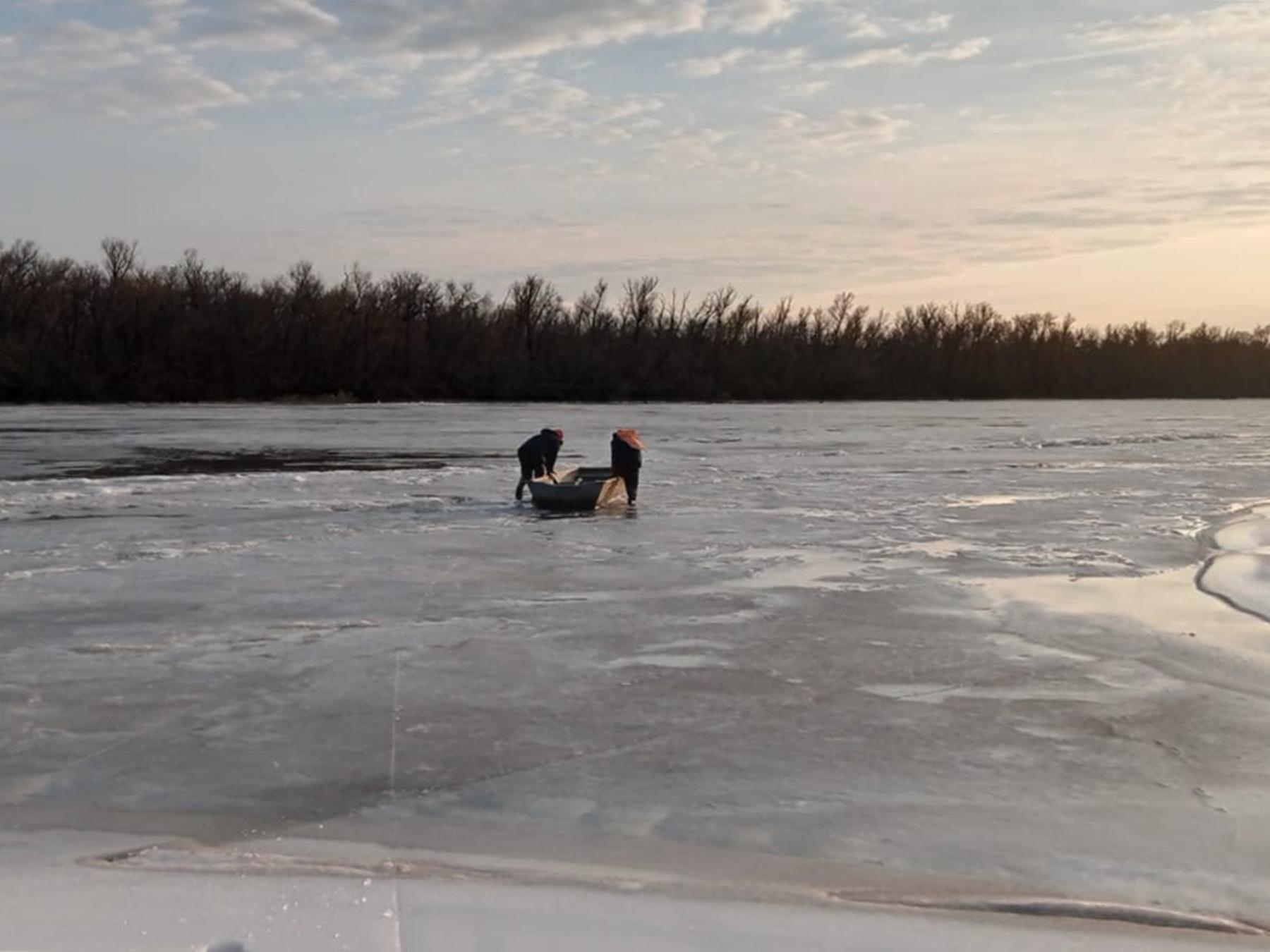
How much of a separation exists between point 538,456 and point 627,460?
114cm

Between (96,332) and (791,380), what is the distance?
37955 mm

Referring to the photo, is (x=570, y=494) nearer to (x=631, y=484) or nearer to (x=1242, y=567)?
(x=631, y=484)

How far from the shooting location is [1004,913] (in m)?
4.32

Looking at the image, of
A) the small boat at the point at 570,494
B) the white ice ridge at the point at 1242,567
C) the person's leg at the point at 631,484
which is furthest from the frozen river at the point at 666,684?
the person's leg at the point at 631,484

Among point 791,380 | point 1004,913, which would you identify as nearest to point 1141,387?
point 791,380

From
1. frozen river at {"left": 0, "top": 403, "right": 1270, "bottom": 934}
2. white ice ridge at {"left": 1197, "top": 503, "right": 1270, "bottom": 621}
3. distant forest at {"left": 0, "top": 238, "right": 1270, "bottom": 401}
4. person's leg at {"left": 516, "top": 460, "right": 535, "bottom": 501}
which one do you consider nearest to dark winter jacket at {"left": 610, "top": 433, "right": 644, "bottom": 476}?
frozen river at {"left": 0, "top": 403, "right": 1270, "bottom": 934}

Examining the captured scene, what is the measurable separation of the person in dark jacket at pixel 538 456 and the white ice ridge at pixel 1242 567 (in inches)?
311

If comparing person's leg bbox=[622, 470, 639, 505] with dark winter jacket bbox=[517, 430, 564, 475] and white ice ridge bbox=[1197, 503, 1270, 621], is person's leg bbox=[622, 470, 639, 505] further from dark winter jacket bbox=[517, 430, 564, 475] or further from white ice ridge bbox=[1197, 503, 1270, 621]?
white ice ridge bbox=[1197, 503, 1270, 621]

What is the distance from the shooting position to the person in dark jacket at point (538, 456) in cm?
1817

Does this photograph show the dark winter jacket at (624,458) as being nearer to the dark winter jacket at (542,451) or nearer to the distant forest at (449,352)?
the dark winter jacket at (542,451)

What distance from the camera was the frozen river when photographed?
5141 millimetres

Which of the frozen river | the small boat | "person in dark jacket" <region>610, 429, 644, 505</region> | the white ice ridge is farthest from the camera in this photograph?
"person in dark jacket" <region>610, 429, 644, 505</region>

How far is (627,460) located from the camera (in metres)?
18.2

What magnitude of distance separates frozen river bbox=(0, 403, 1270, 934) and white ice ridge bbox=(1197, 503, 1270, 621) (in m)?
0.09
